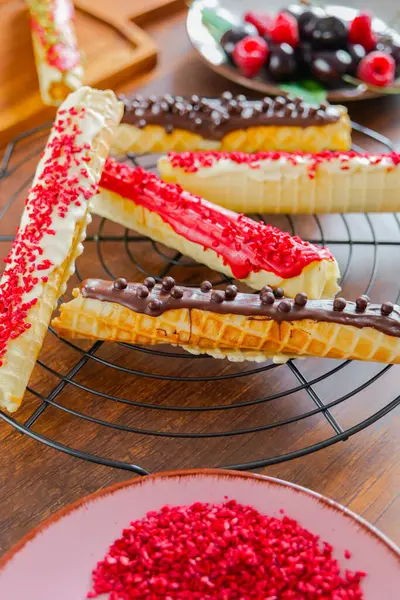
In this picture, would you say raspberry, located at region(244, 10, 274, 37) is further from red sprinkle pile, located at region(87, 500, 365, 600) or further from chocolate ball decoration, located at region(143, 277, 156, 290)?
red sprinkle pile, located at region(87, 500, 365, 600)

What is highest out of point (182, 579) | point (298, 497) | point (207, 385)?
point (298, 497)

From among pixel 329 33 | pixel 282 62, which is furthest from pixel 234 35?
pixel 329 33

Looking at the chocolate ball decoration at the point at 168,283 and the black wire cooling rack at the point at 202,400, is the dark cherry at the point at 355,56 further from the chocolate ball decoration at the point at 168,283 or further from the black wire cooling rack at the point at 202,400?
the chocolate ball decoration at the point at 168,283

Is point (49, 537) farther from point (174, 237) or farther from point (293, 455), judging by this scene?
point (174, 237)

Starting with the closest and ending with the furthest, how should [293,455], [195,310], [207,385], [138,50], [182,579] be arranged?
[182,579], [293,455], [195,310], [207,385], [138,50]

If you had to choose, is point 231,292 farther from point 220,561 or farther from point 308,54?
point 308,54

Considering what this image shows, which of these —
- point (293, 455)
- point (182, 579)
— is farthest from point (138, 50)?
point (182, 579)
